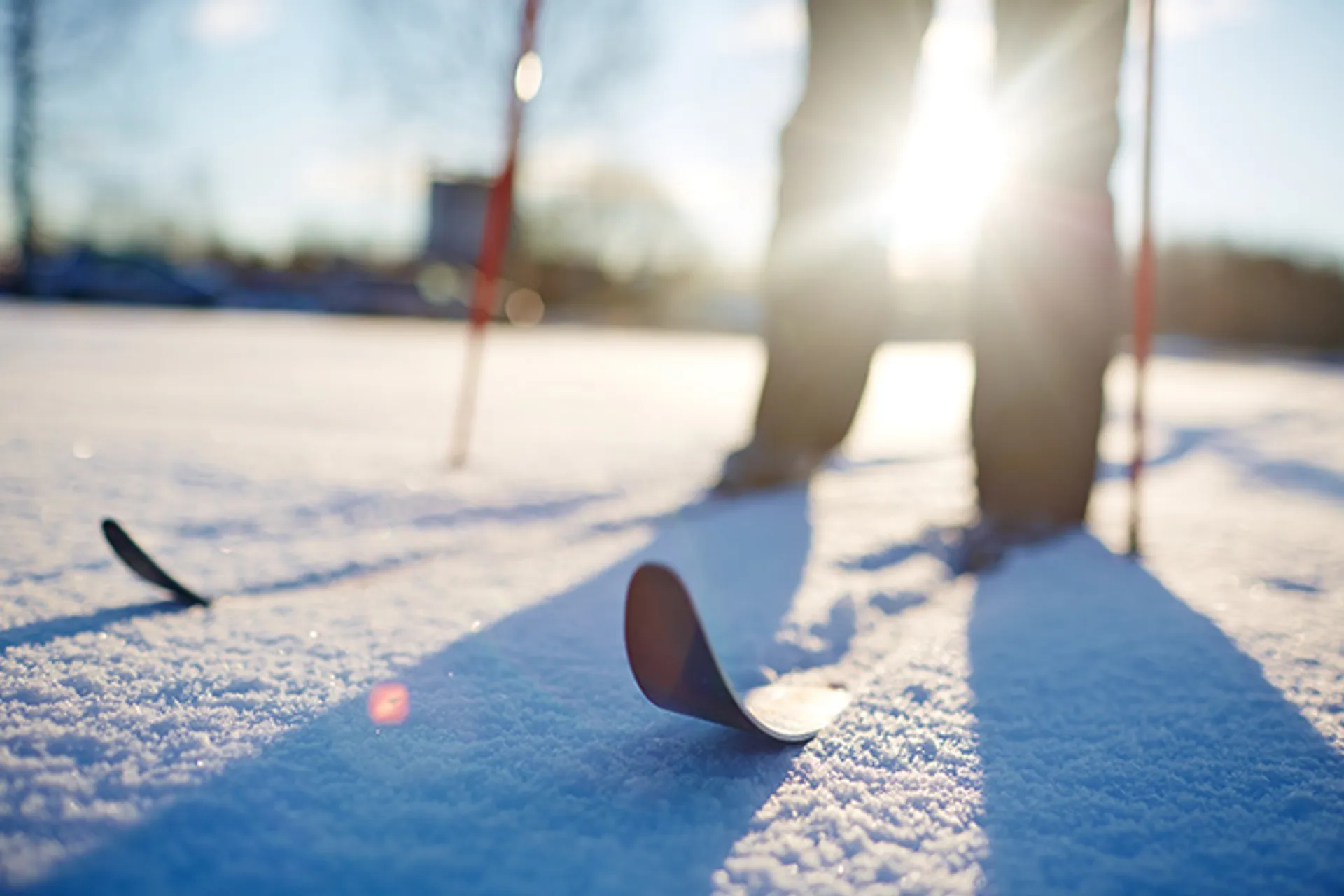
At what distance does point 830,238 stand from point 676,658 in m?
1.47

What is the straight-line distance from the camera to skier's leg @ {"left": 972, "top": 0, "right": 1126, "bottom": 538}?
1.40 meters

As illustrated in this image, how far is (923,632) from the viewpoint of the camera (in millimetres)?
1048

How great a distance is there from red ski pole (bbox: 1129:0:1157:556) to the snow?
0.12 m

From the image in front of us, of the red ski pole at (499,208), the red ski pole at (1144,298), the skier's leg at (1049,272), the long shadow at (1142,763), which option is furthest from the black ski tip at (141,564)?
the red ski pole at (1144,298)

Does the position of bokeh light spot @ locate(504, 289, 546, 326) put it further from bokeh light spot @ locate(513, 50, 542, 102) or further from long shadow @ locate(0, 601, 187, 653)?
long shadow @ locate(0, 601, 187, 653)

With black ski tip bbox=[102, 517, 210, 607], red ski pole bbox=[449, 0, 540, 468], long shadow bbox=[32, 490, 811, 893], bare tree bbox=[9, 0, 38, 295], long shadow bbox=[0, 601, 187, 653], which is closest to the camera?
long shadow bbox=[32, 490, 811, 893]

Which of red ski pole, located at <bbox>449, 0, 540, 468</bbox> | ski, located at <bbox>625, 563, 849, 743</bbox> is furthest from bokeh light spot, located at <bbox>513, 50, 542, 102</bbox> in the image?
ski, located at <bbox>625, 563, 849, 743</bbox>

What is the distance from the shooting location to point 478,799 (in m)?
0.62

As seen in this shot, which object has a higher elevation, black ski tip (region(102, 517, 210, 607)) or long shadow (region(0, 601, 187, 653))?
black ski tip (region(102, 517, 210, 607))

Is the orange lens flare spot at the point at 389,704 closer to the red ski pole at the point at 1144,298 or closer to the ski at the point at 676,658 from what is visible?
the ski at the point at 676,658

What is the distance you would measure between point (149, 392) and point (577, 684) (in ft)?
8.72

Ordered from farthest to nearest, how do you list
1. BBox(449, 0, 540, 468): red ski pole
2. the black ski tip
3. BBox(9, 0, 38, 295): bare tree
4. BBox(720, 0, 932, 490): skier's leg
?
BBox(9, 0, 38, 295): bare tree, BBox(449, 0, 540, 468): red ski pole, BBox(720, 0, 932, 490): skier's leg, the black ski tip

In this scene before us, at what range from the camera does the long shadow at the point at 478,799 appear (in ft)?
1.74

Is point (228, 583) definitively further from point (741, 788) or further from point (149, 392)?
point (149, 392)
